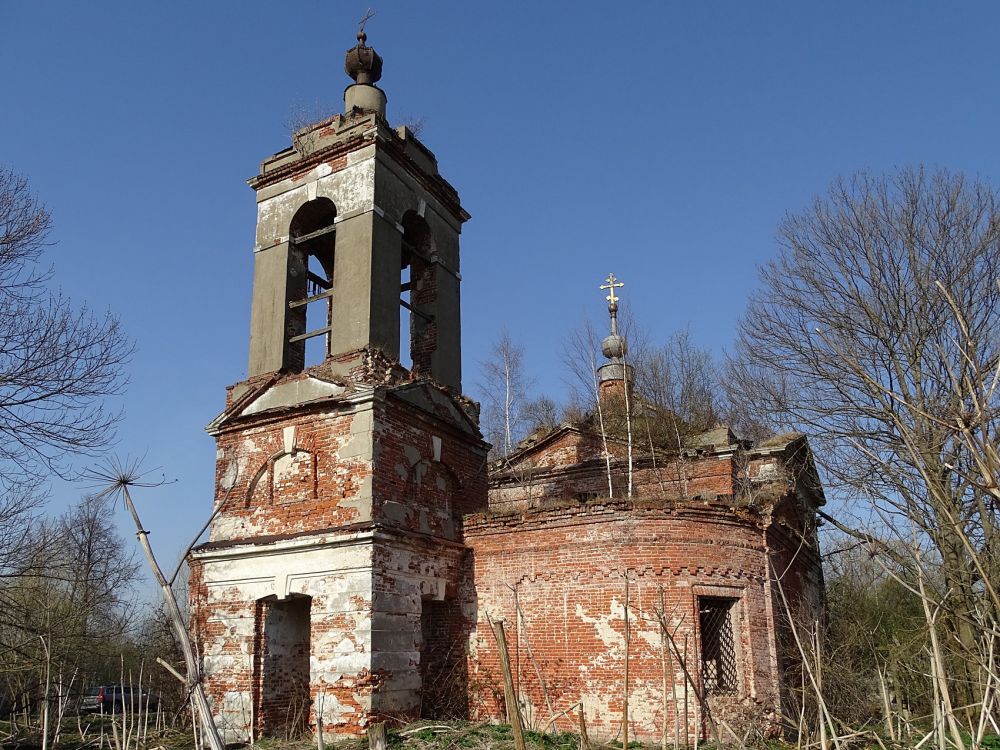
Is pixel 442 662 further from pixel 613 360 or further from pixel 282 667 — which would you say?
pixel 613 360

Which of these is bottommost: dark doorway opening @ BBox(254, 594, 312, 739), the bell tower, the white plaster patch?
dark doorway opening @ BBox(254, 594, 312, 739)

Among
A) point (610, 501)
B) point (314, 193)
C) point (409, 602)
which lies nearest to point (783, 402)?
point (610, 501)

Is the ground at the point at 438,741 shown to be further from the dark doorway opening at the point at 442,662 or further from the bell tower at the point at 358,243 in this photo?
the bell tower at the point at 358,243

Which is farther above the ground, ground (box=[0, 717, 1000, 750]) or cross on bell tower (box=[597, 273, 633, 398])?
cross on bell tower (box=[597, 273, 633, 398])

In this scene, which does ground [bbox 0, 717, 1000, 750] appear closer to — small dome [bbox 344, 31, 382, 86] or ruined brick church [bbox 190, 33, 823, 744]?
ruined brick church [bbox 190, 33, 823, 744]

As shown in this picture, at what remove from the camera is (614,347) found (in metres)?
23.8

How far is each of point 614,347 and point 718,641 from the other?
1293 cm

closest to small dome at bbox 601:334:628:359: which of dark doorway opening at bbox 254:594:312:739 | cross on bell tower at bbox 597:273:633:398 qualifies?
cross on bell tower at bbox 597:273:633:398

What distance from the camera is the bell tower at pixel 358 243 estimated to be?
1260 centimetres

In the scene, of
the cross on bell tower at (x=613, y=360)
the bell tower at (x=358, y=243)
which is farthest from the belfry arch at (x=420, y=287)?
the cross on bell tower at (x=613, y=360)

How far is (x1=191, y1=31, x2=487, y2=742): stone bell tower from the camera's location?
10.9 m

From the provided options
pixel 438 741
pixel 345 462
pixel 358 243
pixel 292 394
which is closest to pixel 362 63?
pixel 358 243

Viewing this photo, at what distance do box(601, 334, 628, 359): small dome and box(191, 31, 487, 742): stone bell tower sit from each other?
391 inches

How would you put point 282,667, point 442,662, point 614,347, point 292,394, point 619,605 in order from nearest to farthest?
point 619,605 < point 282,667 < point 442,662 < point 292,394 < point 614,347
